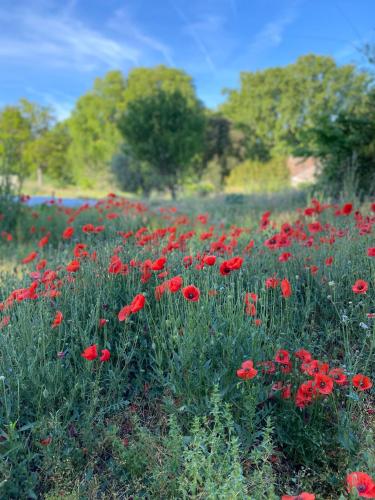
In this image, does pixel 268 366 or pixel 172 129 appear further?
pixel 172 129

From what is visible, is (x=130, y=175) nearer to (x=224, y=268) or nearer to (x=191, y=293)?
(x=224, y=268)

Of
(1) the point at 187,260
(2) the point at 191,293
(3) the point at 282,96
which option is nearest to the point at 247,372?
(2) the point at 191,293

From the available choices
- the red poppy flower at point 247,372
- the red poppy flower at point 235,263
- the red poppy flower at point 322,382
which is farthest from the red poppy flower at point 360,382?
the red poppy flower at point 235,263

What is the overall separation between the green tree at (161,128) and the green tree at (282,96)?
877 inches

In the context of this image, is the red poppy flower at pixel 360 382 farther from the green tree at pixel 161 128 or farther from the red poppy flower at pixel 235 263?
the green tree at pixel 161 128

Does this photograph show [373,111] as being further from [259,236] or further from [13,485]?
[13,485]

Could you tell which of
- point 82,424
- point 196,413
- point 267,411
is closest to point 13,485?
point 82,424

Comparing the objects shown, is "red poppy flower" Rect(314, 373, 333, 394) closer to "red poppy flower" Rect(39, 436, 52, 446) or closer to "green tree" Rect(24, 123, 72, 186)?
"red poppy flower" Rect(39, 436, 52, 446)

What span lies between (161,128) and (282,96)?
1115 inches

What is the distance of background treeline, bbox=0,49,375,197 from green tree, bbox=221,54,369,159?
10cm

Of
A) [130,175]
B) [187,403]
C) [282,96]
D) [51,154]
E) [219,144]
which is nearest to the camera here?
[187,403]

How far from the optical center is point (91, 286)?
3012 mm

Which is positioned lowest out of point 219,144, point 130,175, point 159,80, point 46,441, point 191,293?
point 46,441

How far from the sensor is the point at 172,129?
18.9 meters
